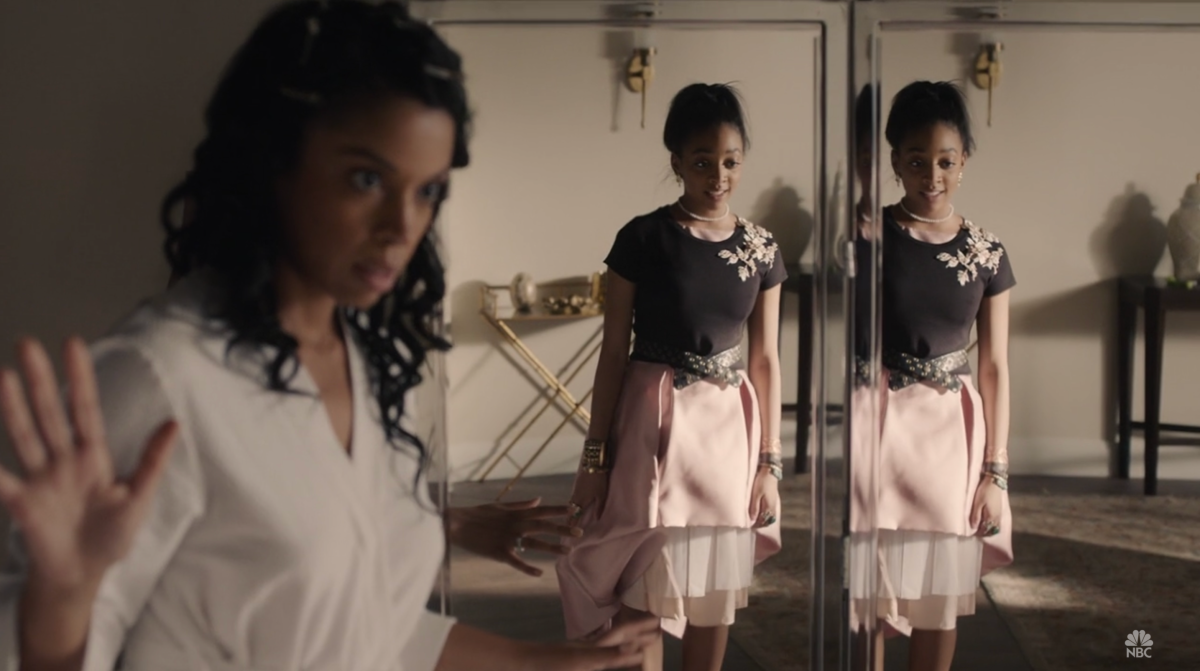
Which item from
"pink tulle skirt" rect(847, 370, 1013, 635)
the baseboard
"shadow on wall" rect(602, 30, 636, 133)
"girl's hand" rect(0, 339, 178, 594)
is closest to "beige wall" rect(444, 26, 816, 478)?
"shadow on wall" rect(602, 30, 636, 133)

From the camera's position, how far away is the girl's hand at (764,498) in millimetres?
→ 1264

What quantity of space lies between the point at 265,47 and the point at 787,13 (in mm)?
601

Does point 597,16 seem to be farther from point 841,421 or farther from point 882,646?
point 882,646

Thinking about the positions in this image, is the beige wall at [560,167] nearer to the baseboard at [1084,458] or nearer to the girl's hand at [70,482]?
the baseboard at [1084,458]

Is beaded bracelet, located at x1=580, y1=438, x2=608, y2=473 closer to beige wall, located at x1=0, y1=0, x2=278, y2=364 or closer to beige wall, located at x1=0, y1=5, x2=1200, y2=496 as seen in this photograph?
beige wall, located at x1=0, y1=5, x2=1200, y2=496

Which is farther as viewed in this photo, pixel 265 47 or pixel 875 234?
pixel 875 234

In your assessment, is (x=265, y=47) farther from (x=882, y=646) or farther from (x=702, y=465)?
(x=882, y=646)

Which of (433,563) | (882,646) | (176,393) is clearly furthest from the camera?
(882,646)

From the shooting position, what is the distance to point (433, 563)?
3.33ft

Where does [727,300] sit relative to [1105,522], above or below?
above

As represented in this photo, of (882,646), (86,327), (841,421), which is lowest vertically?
(882,646)

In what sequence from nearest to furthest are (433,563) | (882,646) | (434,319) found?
(433,563) < (434,319) < (882,646)

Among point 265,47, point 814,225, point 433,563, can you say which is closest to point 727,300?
point 814,225

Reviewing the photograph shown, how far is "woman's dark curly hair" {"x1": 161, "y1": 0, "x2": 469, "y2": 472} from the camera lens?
812 millimetres
